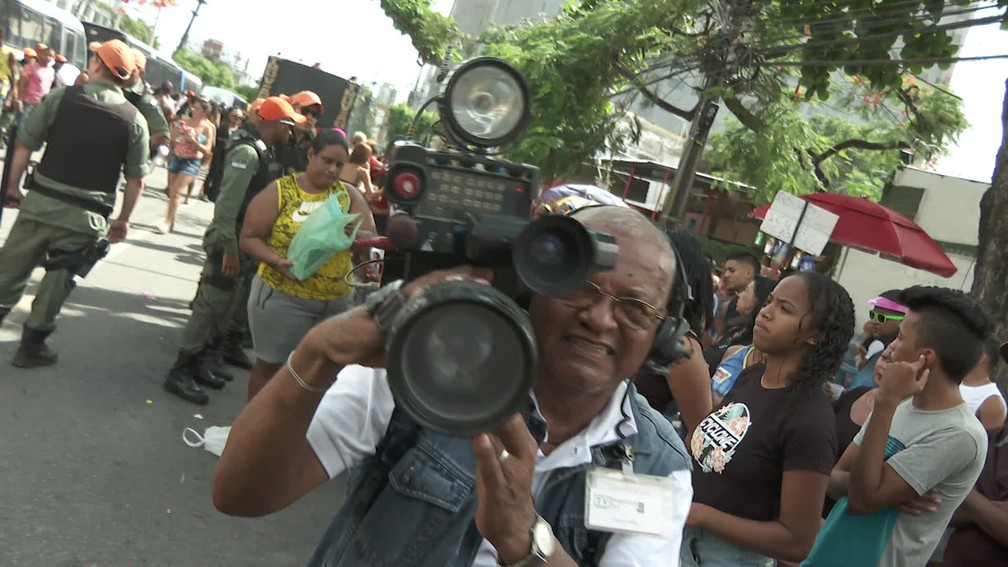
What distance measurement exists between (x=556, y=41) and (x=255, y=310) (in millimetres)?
8379

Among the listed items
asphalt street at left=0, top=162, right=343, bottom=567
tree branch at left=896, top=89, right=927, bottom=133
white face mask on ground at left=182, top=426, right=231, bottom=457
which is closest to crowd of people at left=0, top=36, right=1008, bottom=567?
asphalt street at left=0, top=162, right=343, bottom=567

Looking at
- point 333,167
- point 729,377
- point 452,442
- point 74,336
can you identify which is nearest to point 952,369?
point 729,377

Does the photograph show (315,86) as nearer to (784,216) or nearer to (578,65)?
(578,65)

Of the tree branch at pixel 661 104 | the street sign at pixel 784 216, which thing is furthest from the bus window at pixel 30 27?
the street sign at pixel 784 216

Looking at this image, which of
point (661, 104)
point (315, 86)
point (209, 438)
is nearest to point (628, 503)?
point (209, 438)

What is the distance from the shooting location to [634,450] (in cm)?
193

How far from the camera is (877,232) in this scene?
366 inches

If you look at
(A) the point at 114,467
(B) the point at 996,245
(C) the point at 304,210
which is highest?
(B) the point at 996,245

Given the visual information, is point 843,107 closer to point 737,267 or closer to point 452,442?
point 737,267

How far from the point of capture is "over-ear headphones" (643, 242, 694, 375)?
6.34 ft

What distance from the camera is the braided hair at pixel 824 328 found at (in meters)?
3.23

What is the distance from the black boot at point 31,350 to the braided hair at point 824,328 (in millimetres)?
4299

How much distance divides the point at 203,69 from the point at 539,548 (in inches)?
3173

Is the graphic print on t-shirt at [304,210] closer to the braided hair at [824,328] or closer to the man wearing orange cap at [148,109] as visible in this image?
the man wearing orange cap at [148,109]
